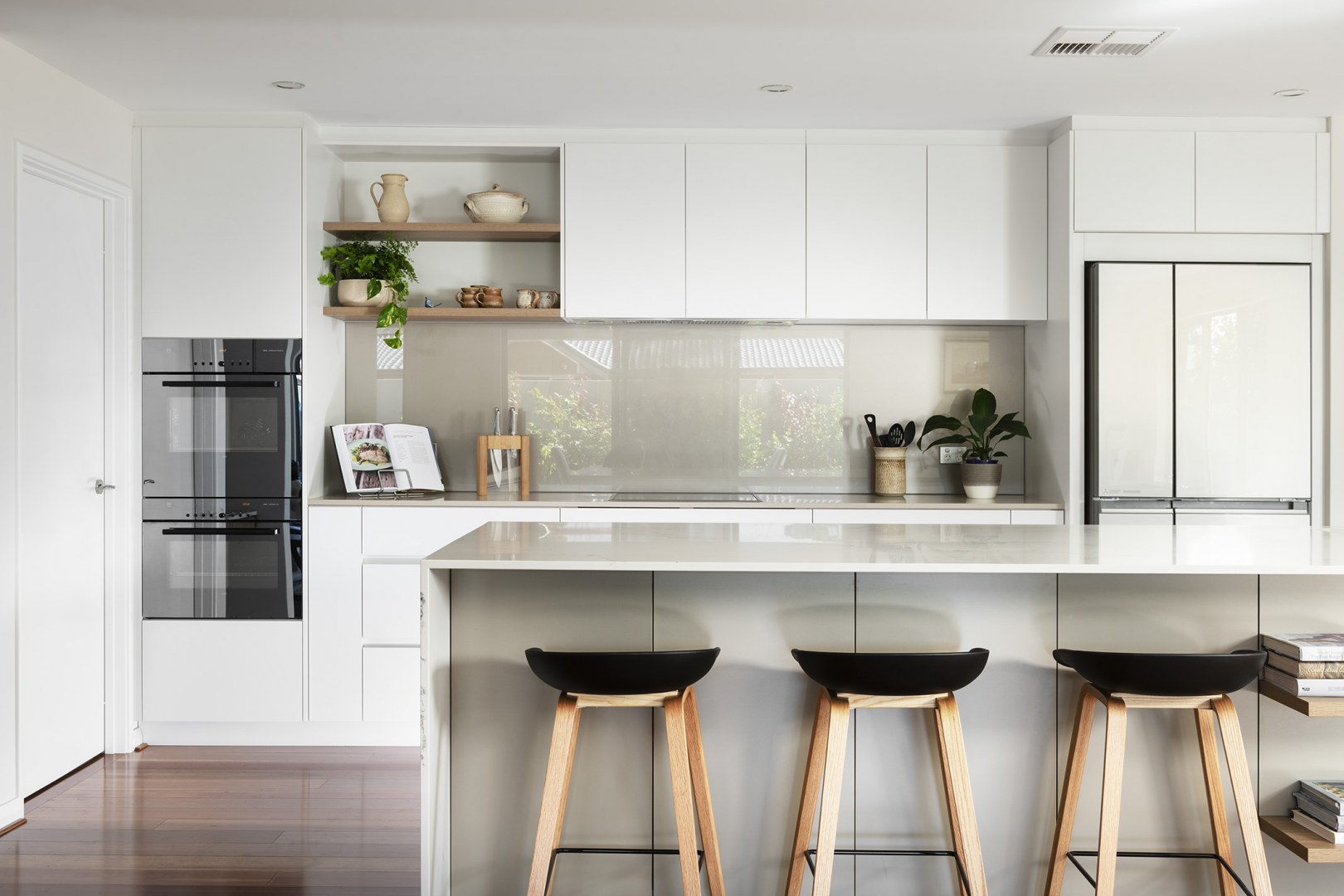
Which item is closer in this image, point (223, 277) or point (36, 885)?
point (36, 885)

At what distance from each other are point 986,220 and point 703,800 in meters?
2.84

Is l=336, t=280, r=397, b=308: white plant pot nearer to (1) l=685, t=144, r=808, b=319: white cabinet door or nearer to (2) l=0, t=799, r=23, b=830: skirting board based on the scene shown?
(1) l=685, t=144, r=808, b=319: white cabinet door

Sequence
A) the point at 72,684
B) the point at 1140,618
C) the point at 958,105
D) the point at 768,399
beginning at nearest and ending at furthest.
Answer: the point at 1140,618 < the point at 72,684 < the point at 958,105 < the point at 768,399

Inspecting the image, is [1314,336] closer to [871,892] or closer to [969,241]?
[969,241]

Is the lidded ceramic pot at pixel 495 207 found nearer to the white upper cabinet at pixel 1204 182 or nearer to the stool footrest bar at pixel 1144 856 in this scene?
the white upper cabinet at pixel 1204 182

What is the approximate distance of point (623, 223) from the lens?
3.98 metres

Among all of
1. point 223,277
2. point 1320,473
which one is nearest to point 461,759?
point 223,277

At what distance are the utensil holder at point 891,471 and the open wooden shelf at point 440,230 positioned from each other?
1.73m

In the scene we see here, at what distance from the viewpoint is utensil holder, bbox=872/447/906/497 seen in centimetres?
424

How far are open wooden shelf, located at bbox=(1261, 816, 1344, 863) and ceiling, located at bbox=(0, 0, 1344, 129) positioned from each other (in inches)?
82.5

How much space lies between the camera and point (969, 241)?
4.02 m

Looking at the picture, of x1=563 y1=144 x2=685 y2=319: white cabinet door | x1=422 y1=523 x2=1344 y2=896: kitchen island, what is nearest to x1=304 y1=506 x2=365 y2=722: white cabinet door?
x1=563 y1=144 x2=685 y2=319: white cabinet door

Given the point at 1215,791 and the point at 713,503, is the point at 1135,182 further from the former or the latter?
the point at 1215,791

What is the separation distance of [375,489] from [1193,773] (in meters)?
3.10
